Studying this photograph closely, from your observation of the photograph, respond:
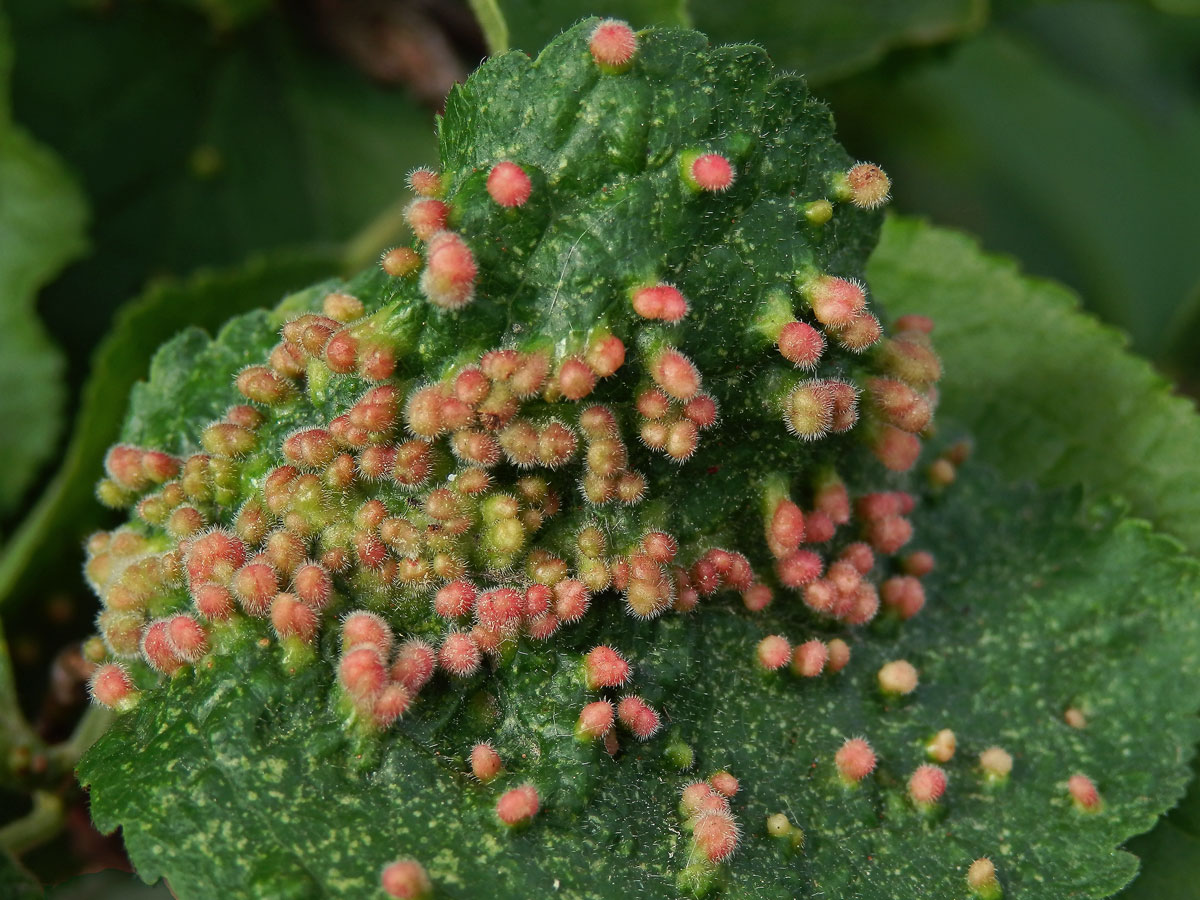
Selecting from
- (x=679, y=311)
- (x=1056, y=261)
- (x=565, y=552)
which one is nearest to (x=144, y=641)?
(x=565, y=552)

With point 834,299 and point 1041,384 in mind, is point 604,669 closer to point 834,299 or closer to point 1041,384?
point 834,299

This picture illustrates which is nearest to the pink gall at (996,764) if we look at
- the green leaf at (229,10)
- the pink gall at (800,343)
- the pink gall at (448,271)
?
the pink gall at (800,343)

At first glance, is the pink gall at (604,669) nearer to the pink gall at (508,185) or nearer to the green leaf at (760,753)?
the green leaf at (760,753)

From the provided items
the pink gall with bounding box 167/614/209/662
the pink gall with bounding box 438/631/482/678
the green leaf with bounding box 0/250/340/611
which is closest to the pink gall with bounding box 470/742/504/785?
the pink gall with bounding box 438/631/482/678

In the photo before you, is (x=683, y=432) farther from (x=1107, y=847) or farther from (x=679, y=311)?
(x=1107, y=847)

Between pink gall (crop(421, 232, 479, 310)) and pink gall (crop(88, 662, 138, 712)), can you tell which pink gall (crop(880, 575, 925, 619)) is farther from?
pink gall (crop(88, 662, 138, 712))

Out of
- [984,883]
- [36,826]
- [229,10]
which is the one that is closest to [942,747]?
[984,883]
